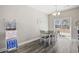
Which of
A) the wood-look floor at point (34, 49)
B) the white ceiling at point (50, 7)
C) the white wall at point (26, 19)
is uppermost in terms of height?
the white ceiling at point (50, 7)

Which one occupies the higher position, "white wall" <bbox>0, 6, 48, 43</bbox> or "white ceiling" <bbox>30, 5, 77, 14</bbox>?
"white ceiling" <bbox>30, 5, 77, 14</bbox>

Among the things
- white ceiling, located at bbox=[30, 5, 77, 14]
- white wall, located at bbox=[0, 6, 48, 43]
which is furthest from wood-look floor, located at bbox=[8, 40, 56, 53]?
white ceiling, located at bbox=[30, 5, 77, 14]

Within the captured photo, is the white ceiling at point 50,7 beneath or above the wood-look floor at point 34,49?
above

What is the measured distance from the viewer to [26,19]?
58.4 inches

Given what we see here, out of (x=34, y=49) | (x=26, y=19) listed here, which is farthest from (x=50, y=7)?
(x=34, y=49)

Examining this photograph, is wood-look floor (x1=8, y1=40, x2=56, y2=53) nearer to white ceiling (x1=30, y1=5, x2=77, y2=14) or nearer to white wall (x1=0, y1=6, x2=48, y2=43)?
white wall (x1=0, y1=6, x2=48, y2=43)

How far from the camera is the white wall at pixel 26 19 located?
1468mm

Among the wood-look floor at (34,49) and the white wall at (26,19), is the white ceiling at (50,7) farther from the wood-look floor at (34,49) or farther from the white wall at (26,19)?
the wood-look floor at (34,49)

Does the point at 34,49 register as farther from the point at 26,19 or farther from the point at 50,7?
the point at 50,7

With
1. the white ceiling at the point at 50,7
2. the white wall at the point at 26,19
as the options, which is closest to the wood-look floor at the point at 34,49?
the white wall at the point at 26,19

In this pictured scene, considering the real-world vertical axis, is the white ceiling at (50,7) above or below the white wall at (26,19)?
above

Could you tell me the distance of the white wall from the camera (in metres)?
1.47
